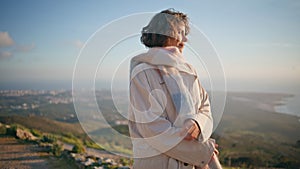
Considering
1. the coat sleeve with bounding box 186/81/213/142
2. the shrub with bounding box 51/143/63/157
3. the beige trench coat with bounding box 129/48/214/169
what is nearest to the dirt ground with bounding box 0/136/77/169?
the shrub with bounding box 51/143/63/157

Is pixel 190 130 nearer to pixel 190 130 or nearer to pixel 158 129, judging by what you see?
pixel 190 130

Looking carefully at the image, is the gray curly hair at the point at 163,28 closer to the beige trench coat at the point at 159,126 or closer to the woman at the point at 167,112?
the woman at the point at 167,112

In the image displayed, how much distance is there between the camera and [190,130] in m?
1.92

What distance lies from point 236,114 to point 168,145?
62.9 ft

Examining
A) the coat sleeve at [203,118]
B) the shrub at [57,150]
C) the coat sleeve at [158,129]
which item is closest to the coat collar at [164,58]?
the coat sleeve at [158,129]

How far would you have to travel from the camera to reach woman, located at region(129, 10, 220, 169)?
75.4 inches

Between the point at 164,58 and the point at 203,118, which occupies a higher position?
the point at 164,58

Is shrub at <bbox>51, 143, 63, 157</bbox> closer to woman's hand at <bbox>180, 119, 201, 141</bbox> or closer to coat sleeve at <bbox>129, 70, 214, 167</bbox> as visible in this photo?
coat sleeve at <bbox>129, 70, 214, 167</bbox>

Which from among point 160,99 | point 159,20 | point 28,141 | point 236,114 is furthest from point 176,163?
point 236,114

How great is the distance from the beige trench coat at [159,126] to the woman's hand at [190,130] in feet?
0.09

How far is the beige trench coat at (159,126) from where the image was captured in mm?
1913

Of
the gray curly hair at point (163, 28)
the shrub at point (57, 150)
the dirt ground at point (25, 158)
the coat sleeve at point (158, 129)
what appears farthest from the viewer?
the shrub at point (57, 150)

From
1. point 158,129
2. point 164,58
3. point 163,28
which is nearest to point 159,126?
point 158,129

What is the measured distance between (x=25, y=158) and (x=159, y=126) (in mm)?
5666
